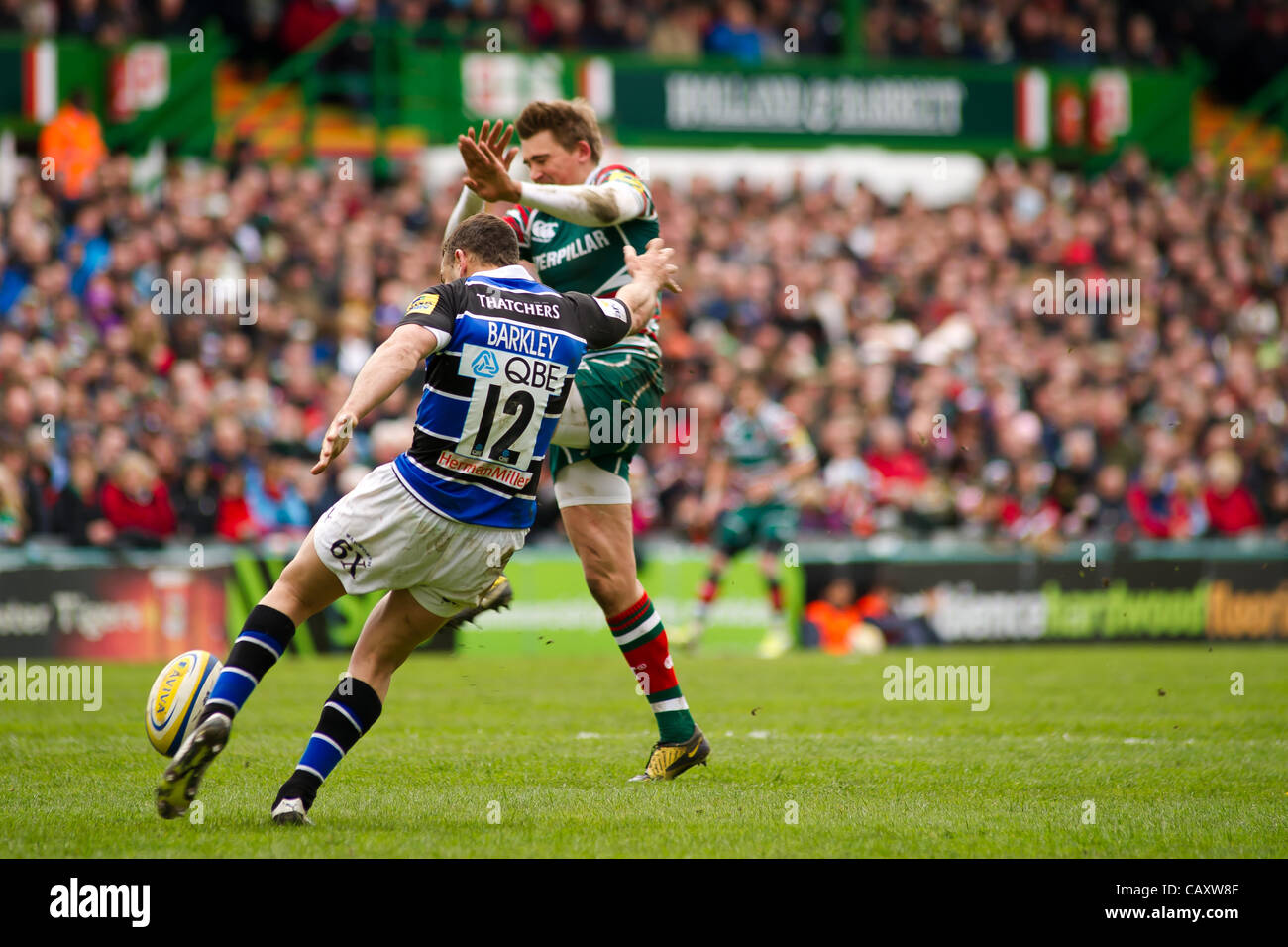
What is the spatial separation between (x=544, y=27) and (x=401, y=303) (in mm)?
7585

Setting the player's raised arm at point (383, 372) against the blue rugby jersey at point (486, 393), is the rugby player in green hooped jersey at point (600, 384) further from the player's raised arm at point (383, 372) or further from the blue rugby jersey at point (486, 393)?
the player's raised arm at point (383, 372)

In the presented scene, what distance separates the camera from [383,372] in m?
5.54

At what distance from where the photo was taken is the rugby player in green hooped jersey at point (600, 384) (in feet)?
23.6

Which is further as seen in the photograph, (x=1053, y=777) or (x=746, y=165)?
(x=746, y=165)

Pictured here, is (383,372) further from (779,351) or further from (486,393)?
(779,351)

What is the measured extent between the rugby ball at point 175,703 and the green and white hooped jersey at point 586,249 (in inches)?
99.4

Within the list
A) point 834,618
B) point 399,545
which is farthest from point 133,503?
point 399,545

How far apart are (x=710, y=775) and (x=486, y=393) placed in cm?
230

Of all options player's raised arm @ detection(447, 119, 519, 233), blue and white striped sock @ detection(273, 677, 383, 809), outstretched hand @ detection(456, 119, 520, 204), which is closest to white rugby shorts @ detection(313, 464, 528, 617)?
blue and white striped sock @ detection(273, 677, 383, 809)

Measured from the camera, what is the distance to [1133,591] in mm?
17141

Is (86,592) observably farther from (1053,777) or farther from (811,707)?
(1053,777)

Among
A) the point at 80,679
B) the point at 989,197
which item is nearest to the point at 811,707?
the point at 80,679

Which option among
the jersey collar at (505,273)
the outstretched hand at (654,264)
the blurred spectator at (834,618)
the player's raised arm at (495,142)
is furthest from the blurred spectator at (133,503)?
the jersey collar at (505,273)

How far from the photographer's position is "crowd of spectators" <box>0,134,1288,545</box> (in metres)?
14.8
